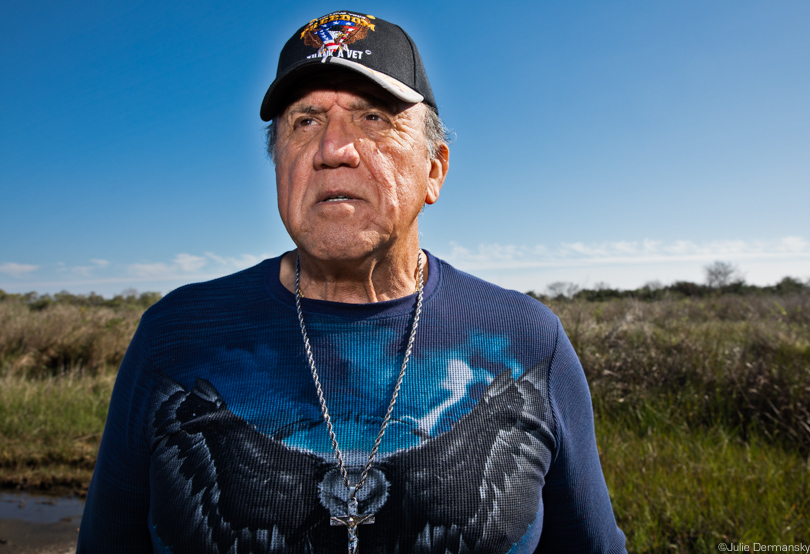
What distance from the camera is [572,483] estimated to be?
5.23 feet

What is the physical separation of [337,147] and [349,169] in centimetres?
8

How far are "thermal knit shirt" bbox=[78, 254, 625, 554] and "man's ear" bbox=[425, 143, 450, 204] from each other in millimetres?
336

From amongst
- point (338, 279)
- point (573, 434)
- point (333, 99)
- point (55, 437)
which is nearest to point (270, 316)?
point (338, 279)

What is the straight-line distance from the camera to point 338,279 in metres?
1.64

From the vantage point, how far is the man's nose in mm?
1529

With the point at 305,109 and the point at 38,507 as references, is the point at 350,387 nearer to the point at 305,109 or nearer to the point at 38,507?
the point at 305,109

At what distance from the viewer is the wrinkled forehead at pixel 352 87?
63.2 inches

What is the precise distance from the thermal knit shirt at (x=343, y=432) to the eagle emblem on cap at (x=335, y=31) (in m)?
0.78

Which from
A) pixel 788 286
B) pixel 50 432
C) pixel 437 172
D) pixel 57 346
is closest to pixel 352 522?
pixel 437 172

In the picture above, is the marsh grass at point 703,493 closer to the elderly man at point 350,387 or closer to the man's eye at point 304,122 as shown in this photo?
the elderly man at point 350,387

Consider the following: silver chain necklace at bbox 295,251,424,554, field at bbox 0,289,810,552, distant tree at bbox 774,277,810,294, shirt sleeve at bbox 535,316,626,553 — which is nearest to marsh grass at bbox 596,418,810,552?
field at bbox 0,289,810,552

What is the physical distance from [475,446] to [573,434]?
398 millimetres

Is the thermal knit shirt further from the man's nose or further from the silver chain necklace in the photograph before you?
the man's nose

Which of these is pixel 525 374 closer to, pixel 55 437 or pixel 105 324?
pixel 55 437
